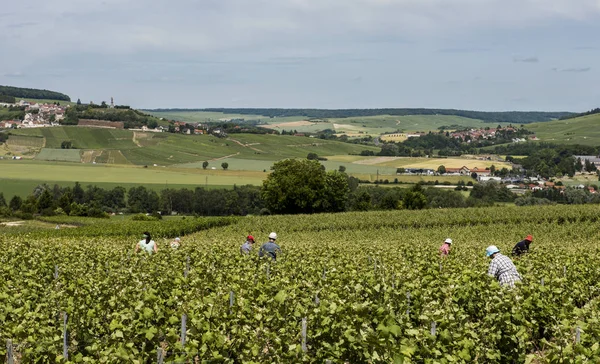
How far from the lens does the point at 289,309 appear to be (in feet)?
41.3

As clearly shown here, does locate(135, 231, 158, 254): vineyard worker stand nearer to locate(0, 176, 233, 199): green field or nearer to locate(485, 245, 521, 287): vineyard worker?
locate(485, 245, 521, 287): vineyard worker

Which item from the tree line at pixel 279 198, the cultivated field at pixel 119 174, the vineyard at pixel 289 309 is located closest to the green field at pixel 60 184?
the cultivated field at pixel 119 174

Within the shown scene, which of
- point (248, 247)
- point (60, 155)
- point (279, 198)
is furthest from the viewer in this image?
point (60, 155)

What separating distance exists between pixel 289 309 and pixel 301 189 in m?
68.1

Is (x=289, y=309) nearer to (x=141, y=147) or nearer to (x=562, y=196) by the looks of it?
(x=562, y=196)

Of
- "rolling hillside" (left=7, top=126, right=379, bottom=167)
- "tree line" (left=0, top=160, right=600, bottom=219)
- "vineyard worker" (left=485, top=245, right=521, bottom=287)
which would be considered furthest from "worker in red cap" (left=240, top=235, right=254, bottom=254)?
"rolling hillside" (left=7, top=126, right=379, bottom=167)

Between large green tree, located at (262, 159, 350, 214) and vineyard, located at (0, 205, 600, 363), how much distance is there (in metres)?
58.2

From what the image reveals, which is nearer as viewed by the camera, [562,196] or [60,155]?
[562,196]

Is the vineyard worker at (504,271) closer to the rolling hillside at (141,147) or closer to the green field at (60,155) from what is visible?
the rolling hillside at (141,147)

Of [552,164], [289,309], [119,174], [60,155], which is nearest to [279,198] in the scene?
[119,174]

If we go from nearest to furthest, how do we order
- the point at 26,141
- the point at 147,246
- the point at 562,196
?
the point at 147,246 < the point at 562,196 < the point at 26,141

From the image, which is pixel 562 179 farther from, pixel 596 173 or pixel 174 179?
pixel 174 179

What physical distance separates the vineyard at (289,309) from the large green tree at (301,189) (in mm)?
58192

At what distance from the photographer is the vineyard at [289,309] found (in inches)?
392
